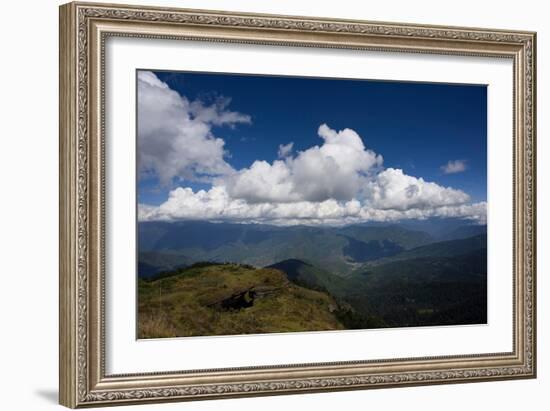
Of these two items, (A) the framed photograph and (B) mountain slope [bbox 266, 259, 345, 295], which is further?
(B) mountain slope [bbox 266, 259, 345, 295]

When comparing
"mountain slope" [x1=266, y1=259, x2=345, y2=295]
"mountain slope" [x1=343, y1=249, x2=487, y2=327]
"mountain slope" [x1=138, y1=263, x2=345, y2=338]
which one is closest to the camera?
"mountain slope" [x1=138, y1=263, x2=345, y2=338]

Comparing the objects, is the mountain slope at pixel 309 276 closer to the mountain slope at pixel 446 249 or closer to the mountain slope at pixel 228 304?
the mountain slope at pixel 228 304

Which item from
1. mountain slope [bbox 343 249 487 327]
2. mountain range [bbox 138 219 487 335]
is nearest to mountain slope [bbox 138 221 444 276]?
mountain range [bbox 138 219 487 335]

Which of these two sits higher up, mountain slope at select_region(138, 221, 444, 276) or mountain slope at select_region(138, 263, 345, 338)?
mountain slope at select_region(138, 221, 444, 276)

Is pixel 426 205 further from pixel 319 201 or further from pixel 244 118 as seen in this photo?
pixel 244 118

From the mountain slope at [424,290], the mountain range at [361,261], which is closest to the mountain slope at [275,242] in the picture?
the mountain range at [361,261]

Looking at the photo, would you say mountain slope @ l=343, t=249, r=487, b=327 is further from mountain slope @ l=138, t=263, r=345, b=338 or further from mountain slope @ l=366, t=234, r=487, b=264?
mountain slope @ l=138, t=263, r=345, b=338

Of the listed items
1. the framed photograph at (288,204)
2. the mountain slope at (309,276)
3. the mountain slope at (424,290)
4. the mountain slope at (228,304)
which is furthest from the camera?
the mountain slope at (424,290)

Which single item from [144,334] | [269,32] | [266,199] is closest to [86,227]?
[144,334]
